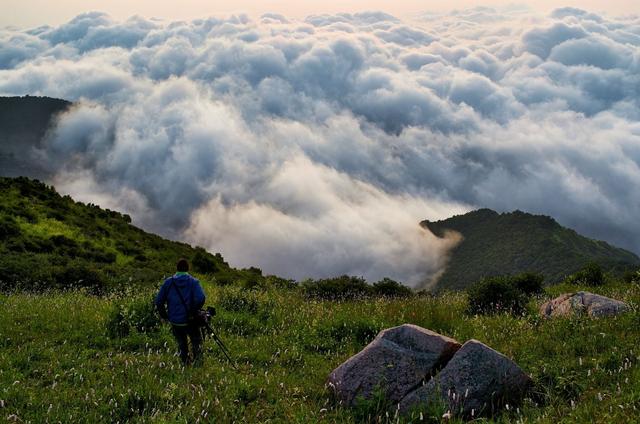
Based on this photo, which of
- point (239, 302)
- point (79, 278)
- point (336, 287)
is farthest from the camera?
point (79, 278)

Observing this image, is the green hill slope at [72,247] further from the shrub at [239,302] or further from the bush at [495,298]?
the bush at [495,298]

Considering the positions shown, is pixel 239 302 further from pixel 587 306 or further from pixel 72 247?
pixel 72 247

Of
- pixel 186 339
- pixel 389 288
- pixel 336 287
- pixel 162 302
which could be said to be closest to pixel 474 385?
pixel 186 339

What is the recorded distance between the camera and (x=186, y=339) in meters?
10.4

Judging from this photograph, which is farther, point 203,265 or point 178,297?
point 203,265

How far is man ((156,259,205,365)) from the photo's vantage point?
10.3 m

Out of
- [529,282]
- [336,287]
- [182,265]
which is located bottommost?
[336,287]

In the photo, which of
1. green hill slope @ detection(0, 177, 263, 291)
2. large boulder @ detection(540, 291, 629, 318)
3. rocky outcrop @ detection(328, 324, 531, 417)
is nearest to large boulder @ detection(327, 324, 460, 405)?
rocky outcrop @ detection(328, 324, 531, 417)

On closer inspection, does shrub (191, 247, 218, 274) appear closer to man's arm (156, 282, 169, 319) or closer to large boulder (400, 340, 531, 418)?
man's arm (156, 282, 169, 319)

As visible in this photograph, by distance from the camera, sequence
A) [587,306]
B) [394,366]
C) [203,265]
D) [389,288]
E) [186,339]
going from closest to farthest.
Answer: [394,366]
[186,339]
[587,306]
[389,288]
[203,265]

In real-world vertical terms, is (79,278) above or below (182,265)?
below

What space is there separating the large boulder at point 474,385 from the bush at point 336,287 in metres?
14.2

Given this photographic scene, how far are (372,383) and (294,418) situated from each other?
139cm

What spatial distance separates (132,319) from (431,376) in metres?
7.76
